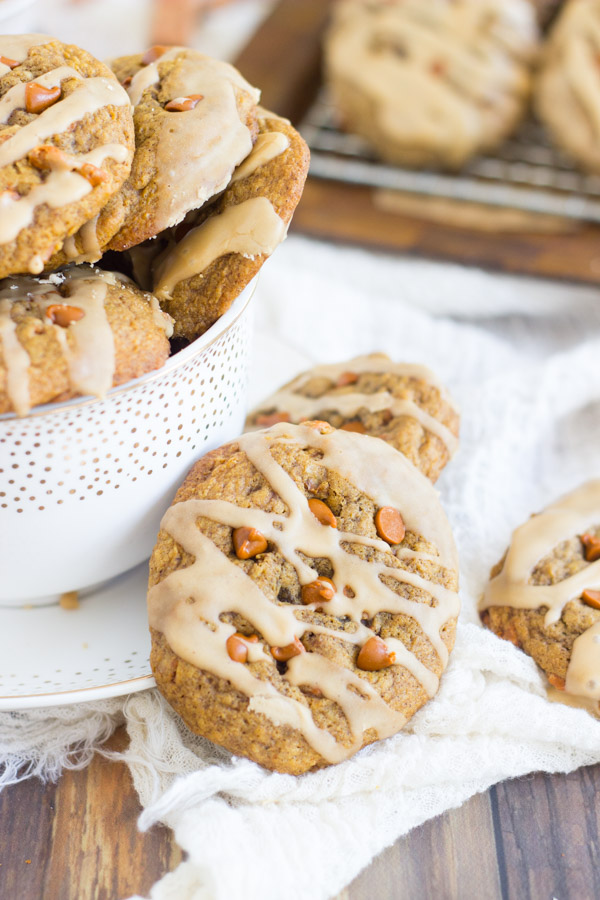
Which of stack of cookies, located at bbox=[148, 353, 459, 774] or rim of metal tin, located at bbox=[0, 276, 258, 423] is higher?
rim of metal tin, located at bbox=[0, 276, 258, 423]

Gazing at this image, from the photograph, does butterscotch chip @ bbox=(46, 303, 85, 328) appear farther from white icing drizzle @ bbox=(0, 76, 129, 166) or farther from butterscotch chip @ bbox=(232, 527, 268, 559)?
butterscotch chip @ bbox=(232, 527, 268, 559)

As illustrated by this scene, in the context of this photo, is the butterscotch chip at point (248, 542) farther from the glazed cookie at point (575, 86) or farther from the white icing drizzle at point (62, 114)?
→ the glazed cookie at point (575, 86)

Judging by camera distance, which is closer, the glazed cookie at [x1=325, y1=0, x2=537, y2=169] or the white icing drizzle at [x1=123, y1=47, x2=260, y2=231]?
the white icing drizzle at [x1=123, y1=47, x2=260, y2=231]

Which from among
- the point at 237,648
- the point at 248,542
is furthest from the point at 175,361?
the point at 237,648

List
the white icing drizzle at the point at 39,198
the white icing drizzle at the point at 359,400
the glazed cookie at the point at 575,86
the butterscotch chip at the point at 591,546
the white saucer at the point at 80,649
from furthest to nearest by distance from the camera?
the glazed cookie at the point at 575,86 < the white icing drizzle at the point at 359,400 < the butterscotch chip at the point at 591,546 < the white saucer at the point at 80,649 < the white icing drizzle at the point at 39,198

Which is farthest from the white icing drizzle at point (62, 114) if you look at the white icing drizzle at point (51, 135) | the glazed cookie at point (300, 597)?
the glazed cookie at point (300, 597)

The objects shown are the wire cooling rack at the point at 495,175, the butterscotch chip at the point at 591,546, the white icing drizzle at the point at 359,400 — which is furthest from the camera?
the wire cooling rack at the point at 495,175

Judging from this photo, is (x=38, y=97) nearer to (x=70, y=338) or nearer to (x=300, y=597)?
(x=70, y=338)

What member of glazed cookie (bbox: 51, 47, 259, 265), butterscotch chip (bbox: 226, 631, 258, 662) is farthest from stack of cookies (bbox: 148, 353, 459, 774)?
glazed cookie (bbox: 51, 47, 259, 265)
